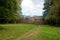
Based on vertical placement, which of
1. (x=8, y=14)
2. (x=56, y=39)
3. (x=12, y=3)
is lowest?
(x=56, y=39)

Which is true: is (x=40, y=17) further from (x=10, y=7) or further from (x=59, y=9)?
(x=10, y=7)

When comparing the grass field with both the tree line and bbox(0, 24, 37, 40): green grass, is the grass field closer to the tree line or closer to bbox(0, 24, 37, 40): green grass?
bbox(0, 24, 37, 40): green grass

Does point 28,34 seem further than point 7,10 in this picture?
No

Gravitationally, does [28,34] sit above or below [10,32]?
below

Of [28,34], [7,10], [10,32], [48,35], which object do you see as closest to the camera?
[48,35]

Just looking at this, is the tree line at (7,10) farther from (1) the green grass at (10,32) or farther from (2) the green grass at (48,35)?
(2) the green grass at (48,35)

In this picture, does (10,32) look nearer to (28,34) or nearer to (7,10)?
(28,34)

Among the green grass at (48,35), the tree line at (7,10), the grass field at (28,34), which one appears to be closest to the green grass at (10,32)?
the grass field at (28,34)

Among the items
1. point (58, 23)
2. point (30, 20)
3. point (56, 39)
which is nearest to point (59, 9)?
point (58, 23)

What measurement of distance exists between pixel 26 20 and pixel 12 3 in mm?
27848

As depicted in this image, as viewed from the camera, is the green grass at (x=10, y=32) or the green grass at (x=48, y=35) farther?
the green grass at (x=10, y=32)

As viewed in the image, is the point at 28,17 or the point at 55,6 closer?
the point at 55,6

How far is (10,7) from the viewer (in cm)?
2284

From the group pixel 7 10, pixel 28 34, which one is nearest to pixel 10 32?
pixel 28 34
